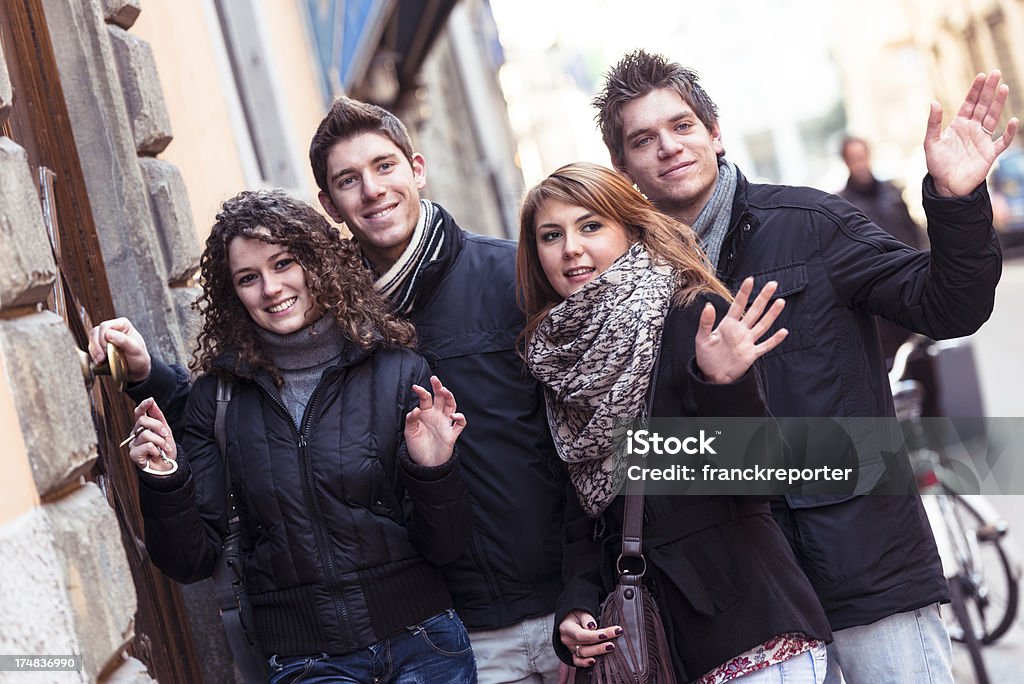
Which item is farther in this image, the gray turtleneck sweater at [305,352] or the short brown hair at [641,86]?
the short brown hair at [641,86]

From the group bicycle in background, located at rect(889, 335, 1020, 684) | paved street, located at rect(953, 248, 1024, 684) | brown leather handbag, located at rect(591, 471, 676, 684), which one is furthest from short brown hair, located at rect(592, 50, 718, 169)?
paved street, located at rect(953, 248, 1024, 684)

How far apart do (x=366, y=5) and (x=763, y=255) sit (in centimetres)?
402

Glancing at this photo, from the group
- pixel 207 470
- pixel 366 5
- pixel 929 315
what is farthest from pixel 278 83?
pixel 929 315

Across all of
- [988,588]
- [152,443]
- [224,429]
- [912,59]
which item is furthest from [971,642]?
[912,59]

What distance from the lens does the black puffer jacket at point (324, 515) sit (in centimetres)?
267

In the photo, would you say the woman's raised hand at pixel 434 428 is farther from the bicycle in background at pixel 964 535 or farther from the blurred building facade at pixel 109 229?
the bicycle in background at pixel 964 535

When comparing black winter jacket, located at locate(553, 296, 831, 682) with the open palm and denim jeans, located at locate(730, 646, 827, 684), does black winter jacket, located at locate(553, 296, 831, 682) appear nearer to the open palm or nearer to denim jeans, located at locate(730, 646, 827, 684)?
denim jeans, located at locate(730, 646, 827, 684)

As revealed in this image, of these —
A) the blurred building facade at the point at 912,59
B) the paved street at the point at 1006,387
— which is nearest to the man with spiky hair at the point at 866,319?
the paved street at the point at 1006,387

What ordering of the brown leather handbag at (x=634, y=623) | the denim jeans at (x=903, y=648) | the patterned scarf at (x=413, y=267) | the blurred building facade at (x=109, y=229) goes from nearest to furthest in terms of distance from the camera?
the blurred building facade at (x=109, y=229)
the brown leather handbag at (x=634, y=623)
the denim jeans at (x=903, y=648)
the patterned scarf at (x=413, y=267)

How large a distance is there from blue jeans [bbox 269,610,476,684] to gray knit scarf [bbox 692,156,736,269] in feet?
3.44

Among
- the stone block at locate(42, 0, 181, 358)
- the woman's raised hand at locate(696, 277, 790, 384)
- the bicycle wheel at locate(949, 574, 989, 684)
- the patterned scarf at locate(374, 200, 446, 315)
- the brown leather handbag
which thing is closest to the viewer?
the woman's raised hand at locate(696, 277, 790, 384)

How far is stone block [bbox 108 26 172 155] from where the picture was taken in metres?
3.89

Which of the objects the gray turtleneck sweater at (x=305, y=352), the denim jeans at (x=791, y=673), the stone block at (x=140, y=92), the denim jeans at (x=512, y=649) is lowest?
the denim jeans at (x=791, y=673)

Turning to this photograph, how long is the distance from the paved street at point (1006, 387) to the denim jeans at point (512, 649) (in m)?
2.86
